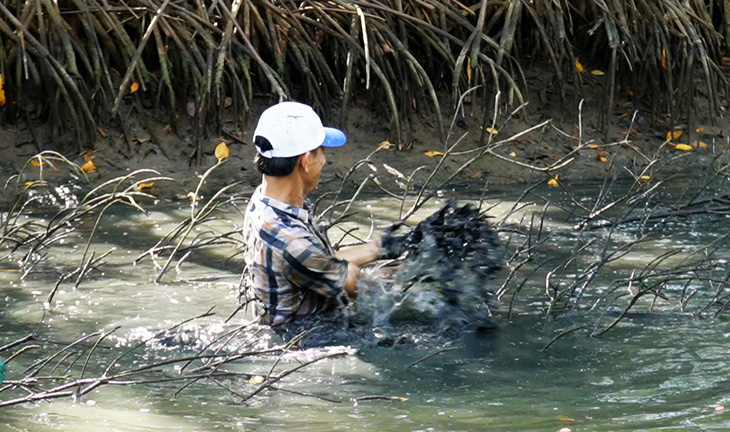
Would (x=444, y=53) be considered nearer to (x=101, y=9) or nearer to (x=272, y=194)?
(x=101, y=9)

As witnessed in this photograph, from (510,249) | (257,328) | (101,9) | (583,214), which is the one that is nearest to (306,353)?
(257,328)

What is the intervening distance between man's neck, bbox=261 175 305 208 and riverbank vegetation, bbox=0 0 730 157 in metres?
3.27

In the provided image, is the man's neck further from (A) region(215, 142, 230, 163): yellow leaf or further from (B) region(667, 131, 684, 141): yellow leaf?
(B) region(667, 131, 684, 141): yellow leaf

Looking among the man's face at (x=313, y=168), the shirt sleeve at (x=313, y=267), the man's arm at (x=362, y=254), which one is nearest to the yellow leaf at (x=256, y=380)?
the shirt sleeve at (x=313, y=267)

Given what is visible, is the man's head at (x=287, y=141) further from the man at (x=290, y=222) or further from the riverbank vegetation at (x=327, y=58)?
the riverbank vegetation at (x=327, y=58)

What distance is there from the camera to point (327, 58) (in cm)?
935

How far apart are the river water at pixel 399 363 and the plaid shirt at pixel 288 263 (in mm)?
181

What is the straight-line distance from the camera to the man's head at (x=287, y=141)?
483cm

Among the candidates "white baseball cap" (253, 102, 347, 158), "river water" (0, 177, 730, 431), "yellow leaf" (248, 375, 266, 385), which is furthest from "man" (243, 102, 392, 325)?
"yellow leaf" (248, 375, 266, 385)

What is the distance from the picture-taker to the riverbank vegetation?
833cm

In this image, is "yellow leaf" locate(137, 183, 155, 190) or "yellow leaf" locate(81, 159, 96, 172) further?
"yellow leaf" locate(81, 159, 96, 172)

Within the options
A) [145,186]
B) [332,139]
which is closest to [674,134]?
[145,186]

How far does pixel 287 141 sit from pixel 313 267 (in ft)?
1.69

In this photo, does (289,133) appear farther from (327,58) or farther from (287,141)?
(327,58)
